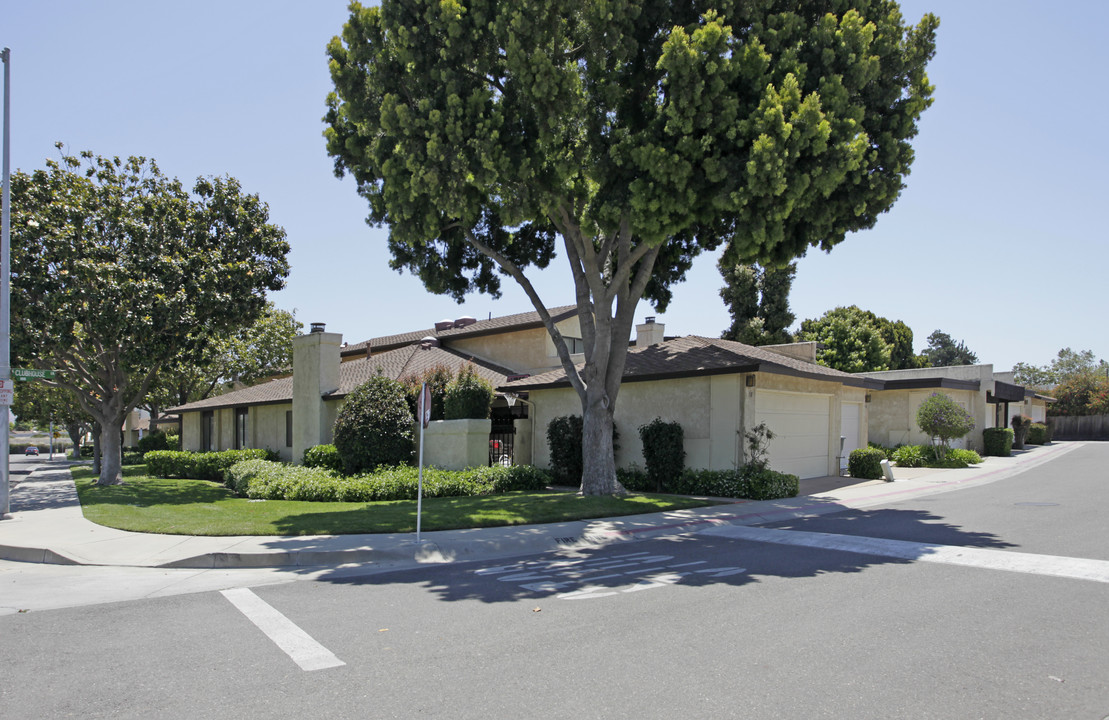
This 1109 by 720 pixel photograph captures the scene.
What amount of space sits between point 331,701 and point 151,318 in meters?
16.9

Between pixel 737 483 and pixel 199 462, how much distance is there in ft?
69.7

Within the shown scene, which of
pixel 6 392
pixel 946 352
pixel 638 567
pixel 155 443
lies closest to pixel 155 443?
pixel 155 443

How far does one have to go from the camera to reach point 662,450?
18672 millimetres

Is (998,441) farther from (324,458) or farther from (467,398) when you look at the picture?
(324,458)

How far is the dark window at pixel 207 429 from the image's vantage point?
35.8 m

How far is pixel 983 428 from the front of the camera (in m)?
33.0

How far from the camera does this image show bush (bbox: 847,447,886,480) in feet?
72.1

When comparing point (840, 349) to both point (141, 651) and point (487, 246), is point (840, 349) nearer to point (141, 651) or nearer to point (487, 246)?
point (487, 246)

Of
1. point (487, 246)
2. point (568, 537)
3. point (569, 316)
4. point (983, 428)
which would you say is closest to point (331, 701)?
point (568, 537)

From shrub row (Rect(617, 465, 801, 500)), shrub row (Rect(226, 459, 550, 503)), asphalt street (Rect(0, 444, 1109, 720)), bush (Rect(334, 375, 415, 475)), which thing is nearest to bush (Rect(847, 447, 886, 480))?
shrub row (Rect(617, 465, 801, 500))

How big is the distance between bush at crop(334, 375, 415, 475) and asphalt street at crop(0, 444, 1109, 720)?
10.9 m

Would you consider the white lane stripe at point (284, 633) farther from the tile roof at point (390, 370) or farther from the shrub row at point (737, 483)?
the tile roof at point (390, 370)

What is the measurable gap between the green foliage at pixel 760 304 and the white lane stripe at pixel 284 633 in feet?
114

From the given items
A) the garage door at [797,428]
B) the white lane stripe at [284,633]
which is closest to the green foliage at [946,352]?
the garage door at [797,428]
